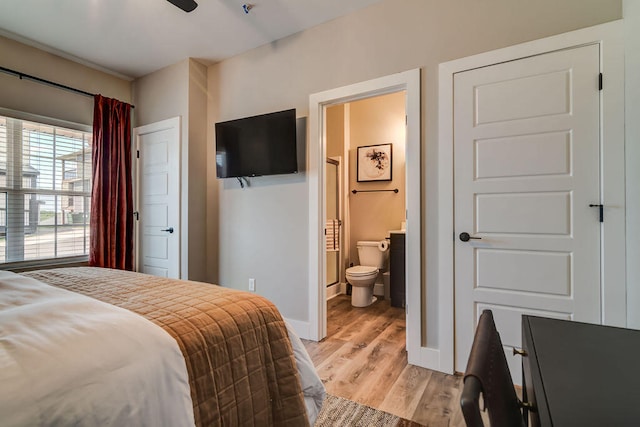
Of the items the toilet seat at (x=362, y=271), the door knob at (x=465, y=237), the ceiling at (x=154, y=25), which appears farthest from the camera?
the toilet seat at (x=362, y=271)

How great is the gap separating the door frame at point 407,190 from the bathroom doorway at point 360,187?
4.22 ft

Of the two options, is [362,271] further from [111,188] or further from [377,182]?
[111,188]

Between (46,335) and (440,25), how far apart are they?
104 inches

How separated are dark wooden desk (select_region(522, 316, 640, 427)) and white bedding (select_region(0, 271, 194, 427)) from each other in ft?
2.90

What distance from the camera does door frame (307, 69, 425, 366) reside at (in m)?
2.21

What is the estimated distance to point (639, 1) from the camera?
1.49 m

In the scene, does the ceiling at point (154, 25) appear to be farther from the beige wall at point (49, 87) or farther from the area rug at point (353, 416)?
the area rug at point (353, 416)

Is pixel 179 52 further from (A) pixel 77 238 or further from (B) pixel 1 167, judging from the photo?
(A) pixel 77 238

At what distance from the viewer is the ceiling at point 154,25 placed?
2.40 metres

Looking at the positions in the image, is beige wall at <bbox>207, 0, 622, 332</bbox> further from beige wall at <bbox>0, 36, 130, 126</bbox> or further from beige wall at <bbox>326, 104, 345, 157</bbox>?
beige wall at <bbox>326, 104, 345, 157</bbox>

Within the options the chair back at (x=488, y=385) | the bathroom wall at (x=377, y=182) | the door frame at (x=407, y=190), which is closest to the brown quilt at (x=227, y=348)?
the chair back at (x=488, y=385)

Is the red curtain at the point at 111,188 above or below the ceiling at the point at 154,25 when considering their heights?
below

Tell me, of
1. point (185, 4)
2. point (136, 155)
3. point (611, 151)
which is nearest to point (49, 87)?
point (136, 155)

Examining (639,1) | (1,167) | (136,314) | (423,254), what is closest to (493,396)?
(136,314)
